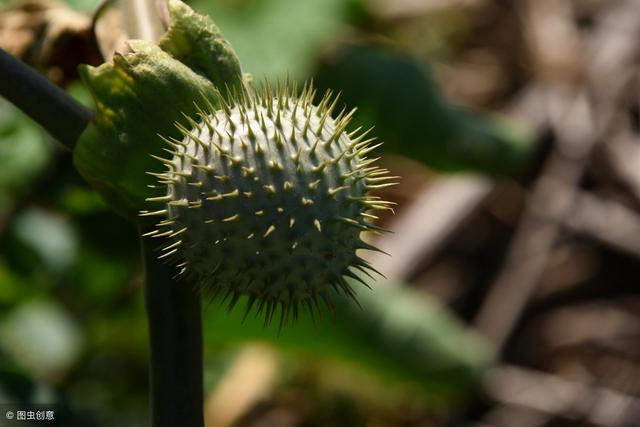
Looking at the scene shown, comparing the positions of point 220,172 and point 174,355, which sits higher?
point 220,172

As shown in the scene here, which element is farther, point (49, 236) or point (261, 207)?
point (49, 236)

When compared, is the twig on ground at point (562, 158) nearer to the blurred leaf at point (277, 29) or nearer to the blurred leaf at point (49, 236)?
the blurred leaf at point (277, 29)

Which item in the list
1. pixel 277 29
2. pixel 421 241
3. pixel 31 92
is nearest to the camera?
pixel 31 92

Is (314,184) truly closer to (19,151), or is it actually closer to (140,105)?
(140,105)

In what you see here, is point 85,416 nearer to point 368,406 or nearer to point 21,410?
point 21,410

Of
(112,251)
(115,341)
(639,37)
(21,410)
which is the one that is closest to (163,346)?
(21,410)

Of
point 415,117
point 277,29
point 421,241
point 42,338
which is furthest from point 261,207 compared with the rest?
point 421,241

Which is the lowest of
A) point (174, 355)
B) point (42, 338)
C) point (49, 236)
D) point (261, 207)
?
point (174, 355)
